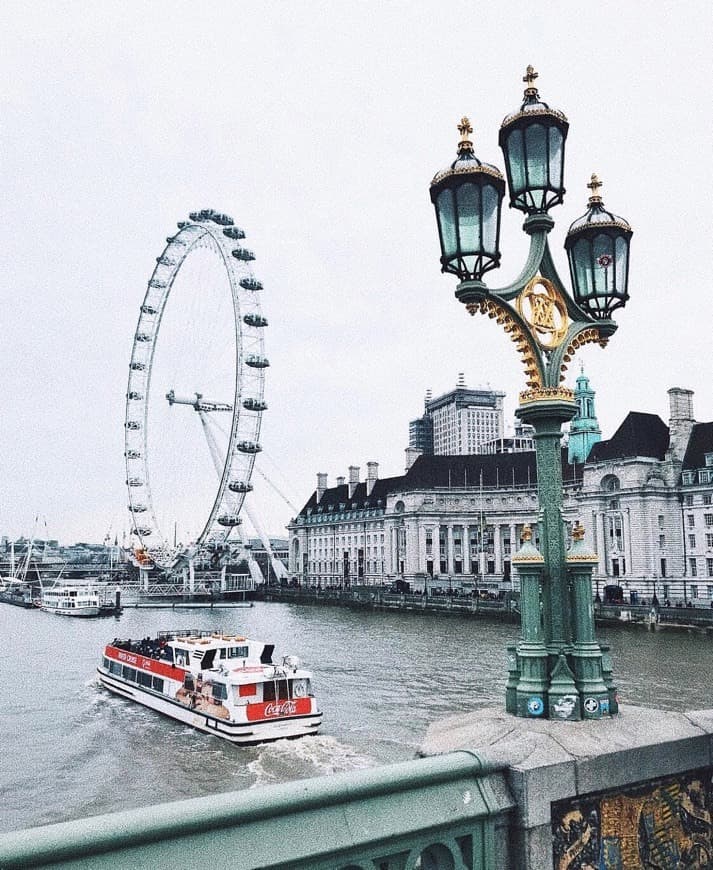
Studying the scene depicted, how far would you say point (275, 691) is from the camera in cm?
2767

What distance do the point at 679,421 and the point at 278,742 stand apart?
217 feet

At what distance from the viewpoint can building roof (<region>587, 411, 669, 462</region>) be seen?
269 ft

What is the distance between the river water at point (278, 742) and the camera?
2138 centimetres

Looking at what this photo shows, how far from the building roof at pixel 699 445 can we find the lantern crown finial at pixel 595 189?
259 ft

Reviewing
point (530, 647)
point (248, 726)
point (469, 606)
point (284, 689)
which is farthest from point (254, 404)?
point (530, 647)

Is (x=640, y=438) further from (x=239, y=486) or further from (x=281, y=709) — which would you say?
(x=281, y=709)

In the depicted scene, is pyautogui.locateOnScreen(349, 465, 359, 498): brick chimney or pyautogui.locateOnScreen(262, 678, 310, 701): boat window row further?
pyautogui.locateOnScreen(349, 465, 359, 498): brick chimney

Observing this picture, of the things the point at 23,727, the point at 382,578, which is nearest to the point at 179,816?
the point at 23,727

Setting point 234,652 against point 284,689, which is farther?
point 234,652

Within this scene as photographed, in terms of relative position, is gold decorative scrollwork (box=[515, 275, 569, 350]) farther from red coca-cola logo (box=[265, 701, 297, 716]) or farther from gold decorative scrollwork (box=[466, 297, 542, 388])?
red coca-cola logo (box=[265, 701, 297, 716])

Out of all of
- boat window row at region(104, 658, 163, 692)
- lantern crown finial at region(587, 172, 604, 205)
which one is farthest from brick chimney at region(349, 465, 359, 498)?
lantern crown finial at region(587, 172, 604, 205)

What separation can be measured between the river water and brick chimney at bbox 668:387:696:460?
1196 inches

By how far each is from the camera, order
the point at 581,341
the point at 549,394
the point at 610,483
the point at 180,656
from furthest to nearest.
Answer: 1. the point at 610,483
2. the point at 180,656
3. the point at 581,341
4. the point at 549,394

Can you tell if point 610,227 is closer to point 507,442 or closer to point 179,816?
point 179,816
